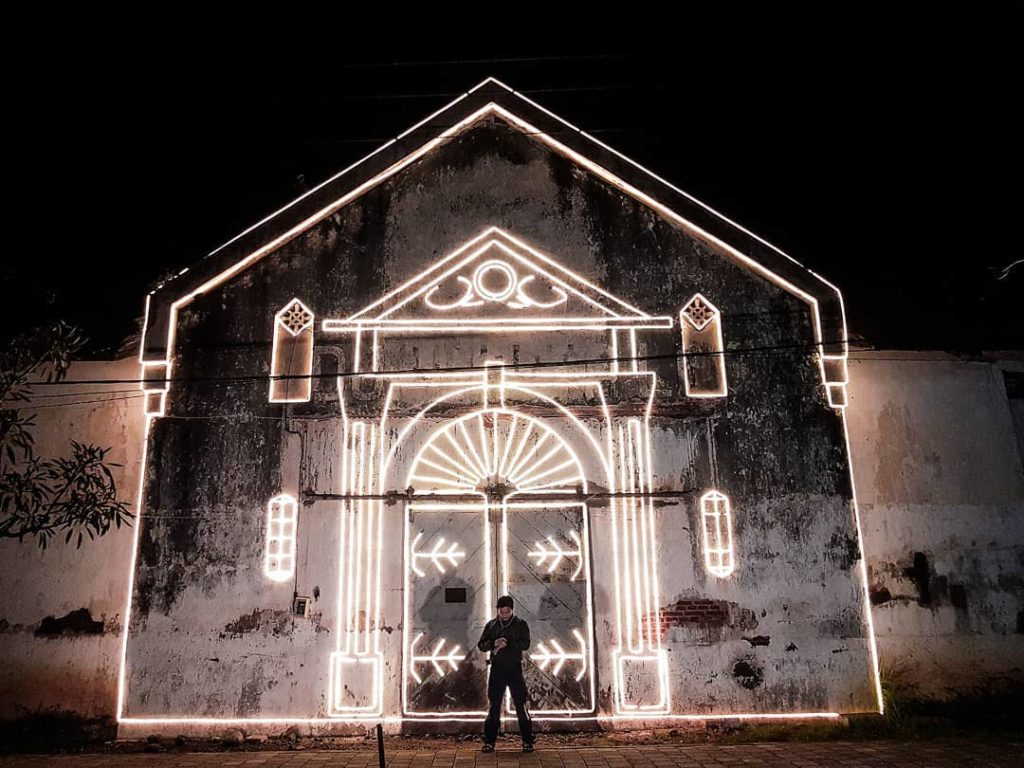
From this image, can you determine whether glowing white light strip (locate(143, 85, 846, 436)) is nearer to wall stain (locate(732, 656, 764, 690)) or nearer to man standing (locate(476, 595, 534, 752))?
wall stain (locate(732, 656, 764, 690))

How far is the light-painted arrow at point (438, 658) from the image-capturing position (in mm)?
9539

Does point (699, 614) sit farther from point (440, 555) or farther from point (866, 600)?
point (440, 555)

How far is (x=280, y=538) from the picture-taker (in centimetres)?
991

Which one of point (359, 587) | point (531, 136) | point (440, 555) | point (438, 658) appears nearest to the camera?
point (438, 658)

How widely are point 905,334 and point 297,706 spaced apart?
10641 mm

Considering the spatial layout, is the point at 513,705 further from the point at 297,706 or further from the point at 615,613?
the point at 297,706

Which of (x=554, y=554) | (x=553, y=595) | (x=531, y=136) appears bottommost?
(x=553, y=595)

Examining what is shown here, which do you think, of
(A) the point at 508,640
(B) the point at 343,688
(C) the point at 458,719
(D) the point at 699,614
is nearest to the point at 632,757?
(A) the point at 508,640

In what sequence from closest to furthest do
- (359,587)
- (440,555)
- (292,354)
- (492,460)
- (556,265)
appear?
(359,587)
(440,555)
(492,460)
(292,354)
(556,265)

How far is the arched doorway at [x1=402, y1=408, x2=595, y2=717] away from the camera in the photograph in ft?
31.2

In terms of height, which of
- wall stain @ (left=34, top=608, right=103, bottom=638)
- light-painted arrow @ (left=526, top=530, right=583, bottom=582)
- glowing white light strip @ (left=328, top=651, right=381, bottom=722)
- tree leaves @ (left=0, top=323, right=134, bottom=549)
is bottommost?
glowing white light strip @ (left=328, top=651, right=381, bottom=722)

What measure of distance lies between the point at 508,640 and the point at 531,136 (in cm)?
789

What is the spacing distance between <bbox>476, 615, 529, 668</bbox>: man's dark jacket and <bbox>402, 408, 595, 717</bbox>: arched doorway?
0.84m

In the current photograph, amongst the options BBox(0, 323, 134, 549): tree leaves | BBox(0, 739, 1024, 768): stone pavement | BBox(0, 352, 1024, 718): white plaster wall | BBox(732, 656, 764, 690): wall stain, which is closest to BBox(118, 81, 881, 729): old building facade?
BBox(732, 656, 764, 690): wall stain
